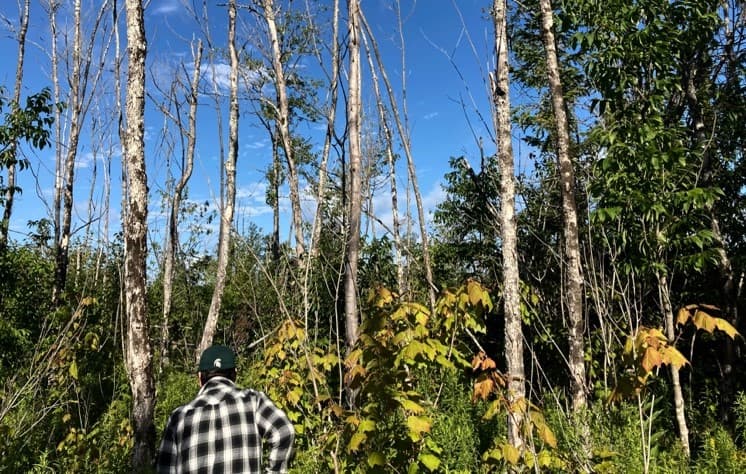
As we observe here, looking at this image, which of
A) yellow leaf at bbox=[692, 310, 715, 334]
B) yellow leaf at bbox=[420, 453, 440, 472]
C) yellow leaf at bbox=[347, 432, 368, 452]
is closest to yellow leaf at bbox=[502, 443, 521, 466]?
→ yellow leaf at bbox=[420, 453, 440, 472]

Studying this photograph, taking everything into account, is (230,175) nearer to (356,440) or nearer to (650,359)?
(356,440)

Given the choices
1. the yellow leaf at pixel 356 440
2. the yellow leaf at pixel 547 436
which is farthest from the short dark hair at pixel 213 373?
the yellow leaf at pixel 547 436

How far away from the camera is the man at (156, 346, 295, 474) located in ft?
8.08

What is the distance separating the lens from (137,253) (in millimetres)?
4609

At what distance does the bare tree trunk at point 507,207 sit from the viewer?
3.78m

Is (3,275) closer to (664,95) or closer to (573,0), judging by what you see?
(573,0)

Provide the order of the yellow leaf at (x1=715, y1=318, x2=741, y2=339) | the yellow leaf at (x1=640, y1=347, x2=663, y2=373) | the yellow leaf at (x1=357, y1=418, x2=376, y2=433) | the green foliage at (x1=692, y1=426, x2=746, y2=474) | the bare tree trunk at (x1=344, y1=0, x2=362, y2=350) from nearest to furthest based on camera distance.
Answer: the yellow leaf at (x1=715, y1=318, x2=741, y2=339), the yellow leaf at (x1=640, y1=347, x2=663, y2=373), the yellow leaf at (x1=357, y1=418, x2=376, y2=433), the green foliage at (x1=692, y1=426, x2=746, y2=474), the bare tree trunk at (x1=344, y1=0, x2=362, y2=350)

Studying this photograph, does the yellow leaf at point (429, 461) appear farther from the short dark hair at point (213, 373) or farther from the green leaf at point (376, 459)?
the short dark hair at point (213, 373)

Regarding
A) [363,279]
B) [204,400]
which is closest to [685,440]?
[204,400]

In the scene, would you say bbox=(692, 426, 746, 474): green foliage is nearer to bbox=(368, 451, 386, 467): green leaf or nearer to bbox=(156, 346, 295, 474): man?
bbox=(368, 451, 386, 467): green leaf

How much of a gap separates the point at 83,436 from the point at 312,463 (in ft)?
8.81

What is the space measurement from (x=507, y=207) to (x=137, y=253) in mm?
3377

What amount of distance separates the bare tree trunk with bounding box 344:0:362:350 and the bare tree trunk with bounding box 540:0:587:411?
2.07 meters

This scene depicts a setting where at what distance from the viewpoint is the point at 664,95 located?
4590mm
